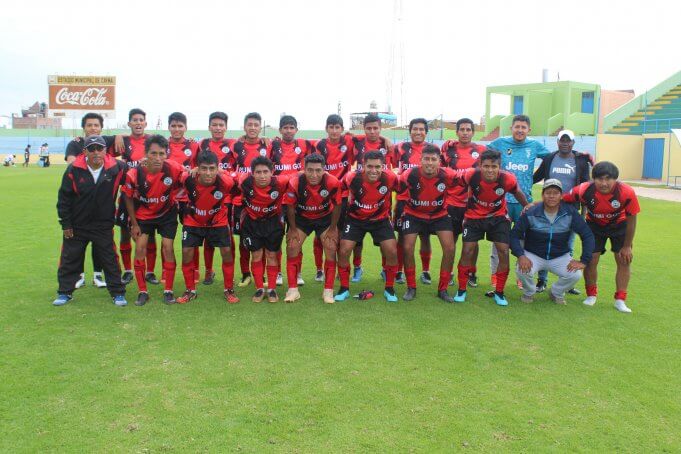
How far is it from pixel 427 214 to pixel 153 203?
2875 millimetres

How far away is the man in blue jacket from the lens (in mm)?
5723

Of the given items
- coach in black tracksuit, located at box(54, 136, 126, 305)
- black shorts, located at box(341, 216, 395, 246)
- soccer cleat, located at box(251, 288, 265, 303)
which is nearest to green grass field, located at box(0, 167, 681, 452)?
soccer cleat, located at box(251, 288, 265, 303)

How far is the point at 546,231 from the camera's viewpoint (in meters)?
5.87

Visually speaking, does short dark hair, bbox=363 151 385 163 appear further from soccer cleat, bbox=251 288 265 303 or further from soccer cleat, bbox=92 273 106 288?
soccer cleat, bbox=92 273 106 288

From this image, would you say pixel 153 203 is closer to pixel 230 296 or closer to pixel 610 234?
pixel 230 296

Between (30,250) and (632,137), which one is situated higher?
(632,137)

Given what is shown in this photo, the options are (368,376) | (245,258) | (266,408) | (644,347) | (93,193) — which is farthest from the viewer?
(245,258)

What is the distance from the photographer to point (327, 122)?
661cm

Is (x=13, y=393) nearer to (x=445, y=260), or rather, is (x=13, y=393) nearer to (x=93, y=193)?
(x=93, y=193)

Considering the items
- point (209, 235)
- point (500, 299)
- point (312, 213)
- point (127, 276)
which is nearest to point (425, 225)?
point (500, 299)

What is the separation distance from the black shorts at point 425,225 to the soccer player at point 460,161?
0.39 m

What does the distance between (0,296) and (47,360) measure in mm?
2148

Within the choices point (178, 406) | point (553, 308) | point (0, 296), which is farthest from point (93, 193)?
point (553, 308)

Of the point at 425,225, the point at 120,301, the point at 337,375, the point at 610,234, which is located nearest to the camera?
the point at 337,375
